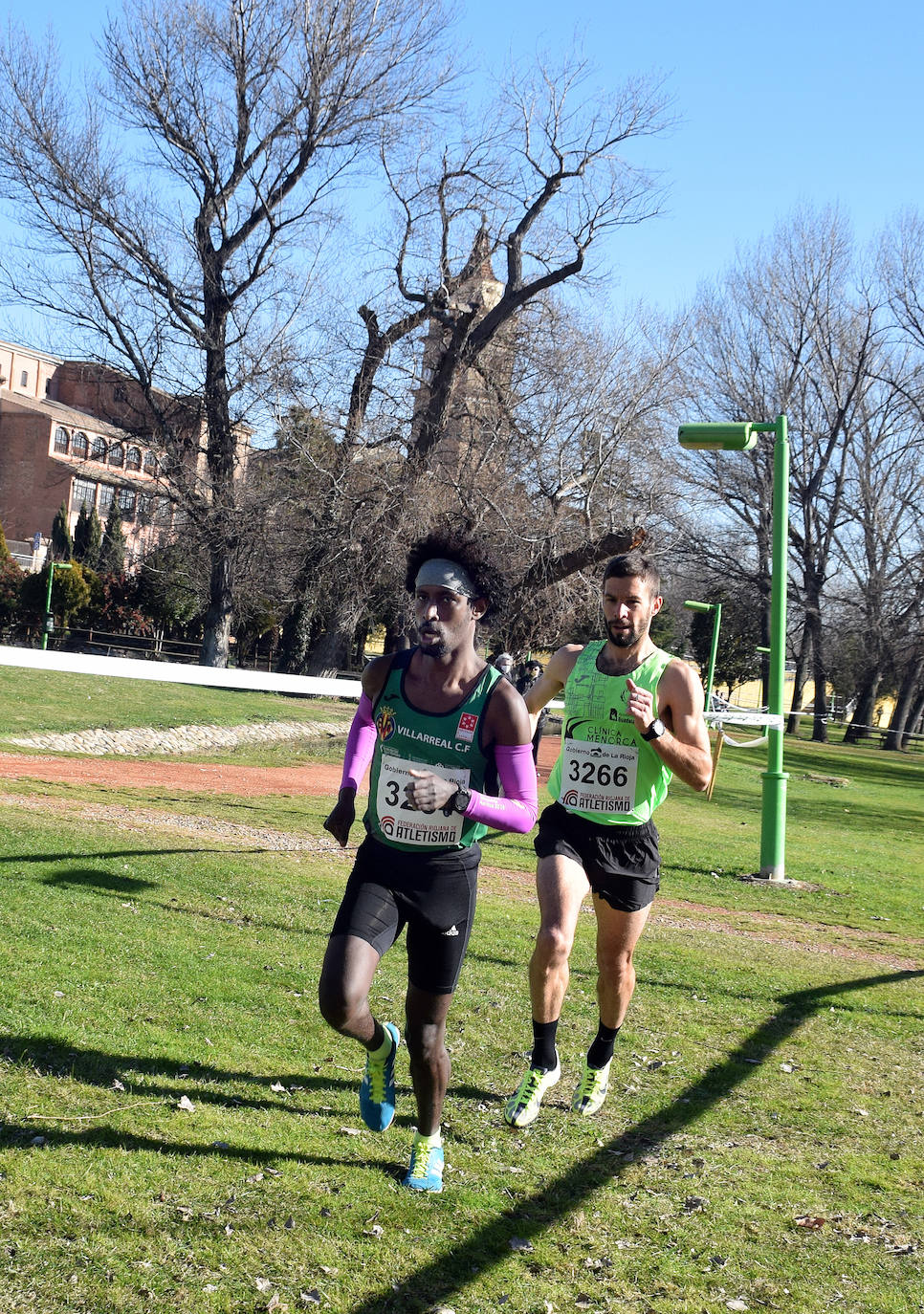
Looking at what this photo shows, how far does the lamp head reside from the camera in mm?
11078

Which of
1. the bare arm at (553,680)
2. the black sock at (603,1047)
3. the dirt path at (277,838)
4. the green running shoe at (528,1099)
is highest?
the bare arm at (553,680)

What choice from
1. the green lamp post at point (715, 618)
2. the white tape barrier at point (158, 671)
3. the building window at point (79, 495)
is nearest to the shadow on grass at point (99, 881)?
the white tape barrier at point (158, 671)

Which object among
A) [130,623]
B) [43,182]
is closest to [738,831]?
[43,182]

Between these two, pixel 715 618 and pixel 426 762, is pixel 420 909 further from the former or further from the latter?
pixel 715 618

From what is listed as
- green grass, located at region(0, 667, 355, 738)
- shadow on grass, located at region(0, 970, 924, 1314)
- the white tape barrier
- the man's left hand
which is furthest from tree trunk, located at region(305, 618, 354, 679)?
the man's left hand

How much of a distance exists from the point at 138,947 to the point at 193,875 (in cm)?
232

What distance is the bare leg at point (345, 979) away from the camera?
156 inches

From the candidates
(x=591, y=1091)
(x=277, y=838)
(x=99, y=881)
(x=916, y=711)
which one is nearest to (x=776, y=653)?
(x=277, y=838)

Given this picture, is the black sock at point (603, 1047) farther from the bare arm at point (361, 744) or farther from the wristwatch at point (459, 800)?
the wristwatch at point (459, 800)

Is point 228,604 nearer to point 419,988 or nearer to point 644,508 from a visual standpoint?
point 644,508

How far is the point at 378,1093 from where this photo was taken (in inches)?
175

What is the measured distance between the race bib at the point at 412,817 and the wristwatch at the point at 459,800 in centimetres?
11

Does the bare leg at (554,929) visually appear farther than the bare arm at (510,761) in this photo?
Yes

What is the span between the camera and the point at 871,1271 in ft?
13.0
